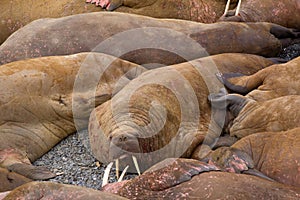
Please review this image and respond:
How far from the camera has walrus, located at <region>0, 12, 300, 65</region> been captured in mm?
A: 6341

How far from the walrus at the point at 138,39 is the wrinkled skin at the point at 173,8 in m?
0.57

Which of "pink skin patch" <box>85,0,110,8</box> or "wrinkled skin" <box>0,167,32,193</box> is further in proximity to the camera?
"pink skin patch" <box>85,0,110,8</box>

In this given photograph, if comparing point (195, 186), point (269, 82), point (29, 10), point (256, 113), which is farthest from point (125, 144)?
point (29, 10)

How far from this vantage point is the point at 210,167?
4156mm

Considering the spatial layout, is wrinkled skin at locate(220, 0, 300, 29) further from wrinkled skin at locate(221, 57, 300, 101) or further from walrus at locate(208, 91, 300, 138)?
walrus at locate(208, 91, 300, 138)

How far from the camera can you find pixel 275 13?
24.0 ft

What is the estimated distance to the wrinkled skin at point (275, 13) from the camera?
727 centimetres

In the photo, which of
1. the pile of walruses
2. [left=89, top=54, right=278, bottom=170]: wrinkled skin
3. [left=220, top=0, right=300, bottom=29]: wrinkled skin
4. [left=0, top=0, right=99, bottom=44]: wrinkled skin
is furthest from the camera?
[left=0, top=0, right=99, bottom=44]: wrinkled skin

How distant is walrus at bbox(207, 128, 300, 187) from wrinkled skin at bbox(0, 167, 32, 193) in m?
1.24

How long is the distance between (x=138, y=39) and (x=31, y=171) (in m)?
1.94

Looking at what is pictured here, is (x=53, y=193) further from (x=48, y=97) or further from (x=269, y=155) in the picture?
(x=48, y=97)

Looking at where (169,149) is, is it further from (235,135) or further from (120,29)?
(120,29)

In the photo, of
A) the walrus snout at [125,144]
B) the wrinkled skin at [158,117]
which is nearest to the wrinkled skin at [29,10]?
the wrinkled skin at [158,117]

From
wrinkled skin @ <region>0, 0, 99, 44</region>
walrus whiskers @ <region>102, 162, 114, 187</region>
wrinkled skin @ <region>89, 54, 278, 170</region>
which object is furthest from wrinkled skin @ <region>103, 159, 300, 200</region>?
wrinkled skin @ <region>0, 0, 99, 44</region>
